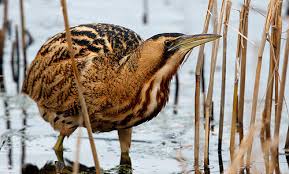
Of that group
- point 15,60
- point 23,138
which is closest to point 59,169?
point 23,138

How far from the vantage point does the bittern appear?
17.2ft

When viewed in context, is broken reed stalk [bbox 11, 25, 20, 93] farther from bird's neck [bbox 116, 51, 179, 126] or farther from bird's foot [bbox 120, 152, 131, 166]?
bird's neck [bbox 116, 51, 179, 126]

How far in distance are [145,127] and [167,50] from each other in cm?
168

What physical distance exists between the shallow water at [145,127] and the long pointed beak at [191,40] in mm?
283

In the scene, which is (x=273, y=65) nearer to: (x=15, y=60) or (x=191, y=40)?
(x=191, y=40)

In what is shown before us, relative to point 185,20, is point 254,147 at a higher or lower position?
lower

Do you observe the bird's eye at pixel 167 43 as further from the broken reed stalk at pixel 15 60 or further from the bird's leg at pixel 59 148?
the broken reed stalk at pixel 15 60

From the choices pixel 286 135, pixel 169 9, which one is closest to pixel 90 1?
pixel 169 9

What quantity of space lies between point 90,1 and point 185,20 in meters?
1.19

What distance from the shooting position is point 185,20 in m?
9.03

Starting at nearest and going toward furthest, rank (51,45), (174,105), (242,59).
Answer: (242,59) → (51,45) → (174,105)

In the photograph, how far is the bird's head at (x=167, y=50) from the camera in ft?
16.5

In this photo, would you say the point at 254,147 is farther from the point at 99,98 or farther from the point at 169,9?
the point at 169,9

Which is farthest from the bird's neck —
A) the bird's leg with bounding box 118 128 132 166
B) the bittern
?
the bird's leg with bounding box 118 128 132 166
